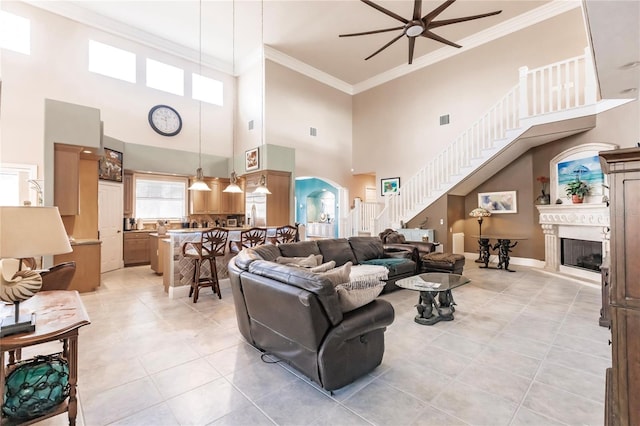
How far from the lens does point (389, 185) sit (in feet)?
31.1

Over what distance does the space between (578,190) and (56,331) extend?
26.1ft

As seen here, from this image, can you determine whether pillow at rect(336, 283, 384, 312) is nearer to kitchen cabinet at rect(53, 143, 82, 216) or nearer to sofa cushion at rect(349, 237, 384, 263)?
sofa cushion at rect(349, 237, 384, 263)

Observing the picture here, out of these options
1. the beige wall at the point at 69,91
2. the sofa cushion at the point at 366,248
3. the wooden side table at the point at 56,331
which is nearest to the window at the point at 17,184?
the beige wall at the point at 69,91

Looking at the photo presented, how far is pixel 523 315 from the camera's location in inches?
147

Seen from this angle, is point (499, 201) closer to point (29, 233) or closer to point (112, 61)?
point (29, 233)

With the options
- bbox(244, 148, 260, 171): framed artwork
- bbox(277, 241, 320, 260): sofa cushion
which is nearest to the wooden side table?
bbox(277, 241, 320, 260): sofa cushion

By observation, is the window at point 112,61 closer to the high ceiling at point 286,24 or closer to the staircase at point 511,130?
the high ceiling at point 286,24

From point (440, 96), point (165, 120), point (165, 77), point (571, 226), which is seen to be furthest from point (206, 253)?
point (440, 96)

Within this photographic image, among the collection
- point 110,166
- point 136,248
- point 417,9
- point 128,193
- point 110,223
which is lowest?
point 136,248

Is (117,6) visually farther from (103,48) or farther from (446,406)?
(446,406)

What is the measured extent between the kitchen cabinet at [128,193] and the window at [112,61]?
2398 mm

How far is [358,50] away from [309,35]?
158 centimetres

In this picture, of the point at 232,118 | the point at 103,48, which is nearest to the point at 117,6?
the point at 103,48

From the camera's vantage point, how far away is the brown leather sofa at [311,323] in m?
2.06
